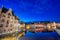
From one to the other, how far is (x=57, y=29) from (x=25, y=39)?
101 cm

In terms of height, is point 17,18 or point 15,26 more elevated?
point 17,18

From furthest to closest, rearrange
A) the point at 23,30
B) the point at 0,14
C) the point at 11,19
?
1. the point at 23,30
2. the point at 11,19
3. the point at 0,14

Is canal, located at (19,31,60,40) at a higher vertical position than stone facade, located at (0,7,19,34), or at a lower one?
lower

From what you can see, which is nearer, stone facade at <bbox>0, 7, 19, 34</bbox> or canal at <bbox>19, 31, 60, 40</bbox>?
stone facade at <bbox>0, 7, 19, 34</bbox>

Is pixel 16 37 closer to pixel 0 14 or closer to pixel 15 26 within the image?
pixel 15 26

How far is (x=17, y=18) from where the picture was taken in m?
2.66

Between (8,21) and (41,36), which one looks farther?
(41,36)

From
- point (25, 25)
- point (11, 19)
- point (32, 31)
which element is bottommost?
point (32, 31)

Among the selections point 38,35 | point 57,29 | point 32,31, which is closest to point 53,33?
point 57,29

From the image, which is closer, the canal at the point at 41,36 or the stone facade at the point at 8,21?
the stone facade at the point at 8,21

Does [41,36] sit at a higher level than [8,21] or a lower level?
lower

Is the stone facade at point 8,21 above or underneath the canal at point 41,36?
above

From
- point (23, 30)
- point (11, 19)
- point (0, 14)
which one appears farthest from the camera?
point (23, 30)

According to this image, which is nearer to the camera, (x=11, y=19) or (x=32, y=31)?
(x=11, y=19)
